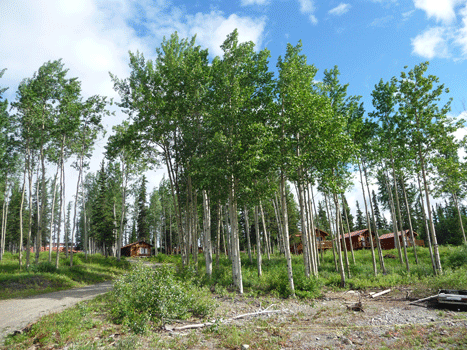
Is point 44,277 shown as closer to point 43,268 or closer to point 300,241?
point 43,268

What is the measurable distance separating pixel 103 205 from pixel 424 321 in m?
37.1

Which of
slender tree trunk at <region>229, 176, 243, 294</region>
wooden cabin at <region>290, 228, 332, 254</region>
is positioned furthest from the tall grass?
wooden cabin at <region>290, 228, 332, 254</region>

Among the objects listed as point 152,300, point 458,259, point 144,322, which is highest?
point 152,300

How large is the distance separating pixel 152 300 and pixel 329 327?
20.2 feet

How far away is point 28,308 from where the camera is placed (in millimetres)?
11320

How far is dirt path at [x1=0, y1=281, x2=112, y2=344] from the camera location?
8781 millimetres

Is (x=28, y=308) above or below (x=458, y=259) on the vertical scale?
above

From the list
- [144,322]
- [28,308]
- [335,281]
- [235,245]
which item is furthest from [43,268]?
[335,281]

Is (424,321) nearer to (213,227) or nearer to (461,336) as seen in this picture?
(461,336)

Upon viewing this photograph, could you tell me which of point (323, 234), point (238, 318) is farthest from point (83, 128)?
point (323, 234)

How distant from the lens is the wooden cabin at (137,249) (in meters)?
52.2

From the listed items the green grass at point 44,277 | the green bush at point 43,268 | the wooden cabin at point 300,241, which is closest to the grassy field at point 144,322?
the green grass at point 44,277

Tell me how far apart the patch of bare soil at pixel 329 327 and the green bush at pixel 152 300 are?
0.66 m

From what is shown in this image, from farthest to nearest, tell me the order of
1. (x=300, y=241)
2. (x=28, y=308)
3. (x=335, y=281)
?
(x=300, y=241)
(x=335, y=281)
(x=28, y=308)
